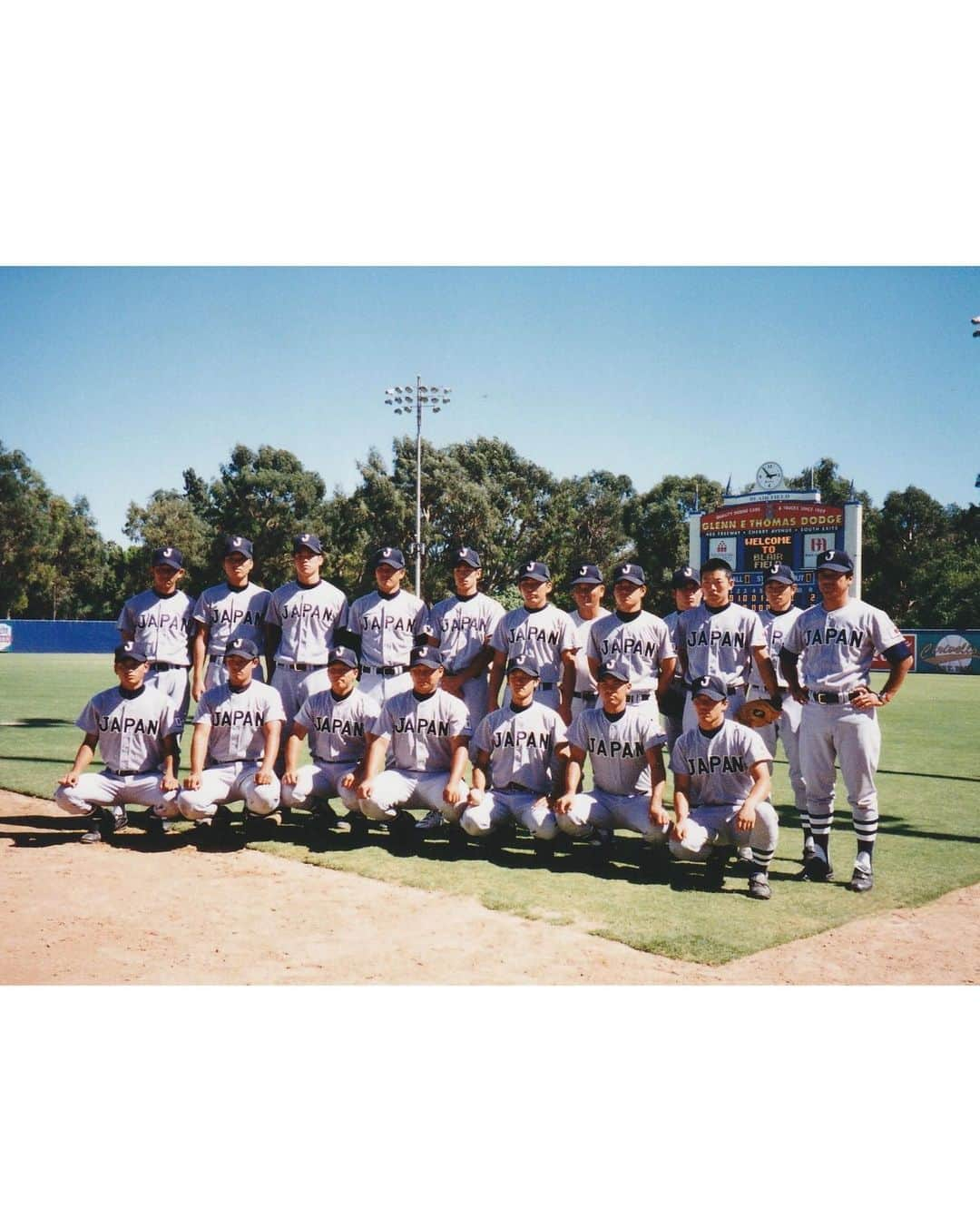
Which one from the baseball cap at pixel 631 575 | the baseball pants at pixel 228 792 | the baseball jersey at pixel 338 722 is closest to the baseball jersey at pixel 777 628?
the baseball cap at pixel 631 575

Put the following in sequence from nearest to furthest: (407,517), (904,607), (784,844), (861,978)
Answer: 1. (861,978)
2. (784,844)
3. (407,517)
4. (904,607)

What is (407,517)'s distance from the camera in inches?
971

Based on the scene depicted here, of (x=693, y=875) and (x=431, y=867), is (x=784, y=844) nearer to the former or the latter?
(x=693, y=875)

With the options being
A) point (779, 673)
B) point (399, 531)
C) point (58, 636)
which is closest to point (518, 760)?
point (779, 673)

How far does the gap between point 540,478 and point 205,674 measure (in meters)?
25.2

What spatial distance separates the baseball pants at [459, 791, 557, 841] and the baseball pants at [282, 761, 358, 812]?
→ 71 cm

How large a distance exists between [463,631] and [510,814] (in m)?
1.34

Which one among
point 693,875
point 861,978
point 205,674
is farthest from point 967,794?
point 205,674

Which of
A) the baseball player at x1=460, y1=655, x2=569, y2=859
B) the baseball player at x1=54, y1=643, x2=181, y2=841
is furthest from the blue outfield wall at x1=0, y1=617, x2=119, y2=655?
the baseball player at x1=460, y1=655, x2=569, y2=859

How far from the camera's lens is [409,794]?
557cm

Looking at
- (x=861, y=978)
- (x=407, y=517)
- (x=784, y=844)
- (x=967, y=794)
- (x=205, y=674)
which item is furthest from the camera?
(x=407, y=517)

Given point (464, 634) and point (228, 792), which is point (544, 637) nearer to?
point (464, 634)

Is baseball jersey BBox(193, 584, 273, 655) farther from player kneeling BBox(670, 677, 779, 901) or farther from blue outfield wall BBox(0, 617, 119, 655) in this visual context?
blue outfield wall BBox(0, 617, 119, 655)

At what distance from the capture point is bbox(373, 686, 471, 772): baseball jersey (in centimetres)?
561
